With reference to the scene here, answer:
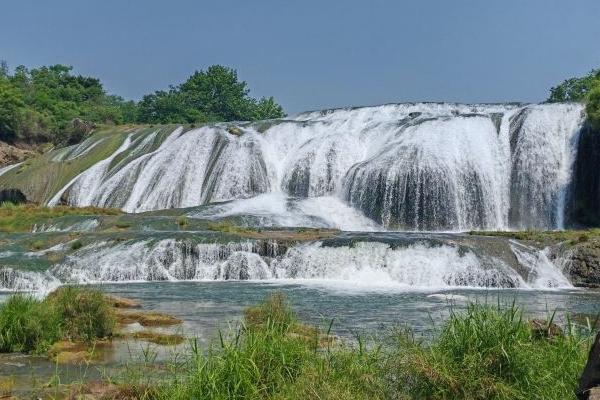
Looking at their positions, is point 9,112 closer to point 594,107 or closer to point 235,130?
point 235,130

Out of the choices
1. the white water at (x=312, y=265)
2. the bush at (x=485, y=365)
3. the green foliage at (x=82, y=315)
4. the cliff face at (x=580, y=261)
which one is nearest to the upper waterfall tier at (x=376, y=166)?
the cliff face at (x=580, y=261)

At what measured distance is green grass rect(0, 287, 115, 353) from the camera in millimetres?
9641

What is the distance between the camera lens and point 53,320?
9984 millimetres

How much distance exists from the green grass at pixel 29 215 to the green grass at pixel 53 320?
21.9 metres

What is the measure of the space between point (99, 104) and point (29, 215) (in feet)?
178

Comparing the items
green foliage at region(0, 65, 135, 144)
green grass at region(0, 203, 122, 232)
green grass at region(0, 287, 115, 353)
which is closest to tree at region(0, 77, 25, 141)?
green foliage at region(0, 65, 135, 144)

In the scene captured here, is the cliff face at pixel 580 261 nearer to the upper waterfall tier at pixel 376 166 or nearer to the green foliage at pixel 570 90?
the upper waterfall tier at pixel 376 166

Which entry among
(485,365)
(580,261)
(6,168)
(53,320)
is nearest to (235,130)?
(6,168)

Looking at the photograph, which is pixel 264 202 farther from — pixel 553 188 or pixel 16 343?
pixel 16 343

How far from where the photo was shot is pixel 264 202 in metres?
36.5

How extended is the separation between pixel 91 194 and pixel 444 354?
1531 inches

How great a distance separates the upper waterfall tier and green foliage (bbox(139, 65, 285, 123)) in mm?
31427

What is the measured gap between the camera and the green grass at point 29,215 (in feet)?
103

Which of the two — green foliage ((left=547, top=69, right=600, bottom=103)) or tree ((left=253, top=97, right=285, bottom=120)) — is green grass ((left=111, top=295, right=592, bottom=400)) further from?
tree ((left=253, top=97, right=285, bottom=120))
